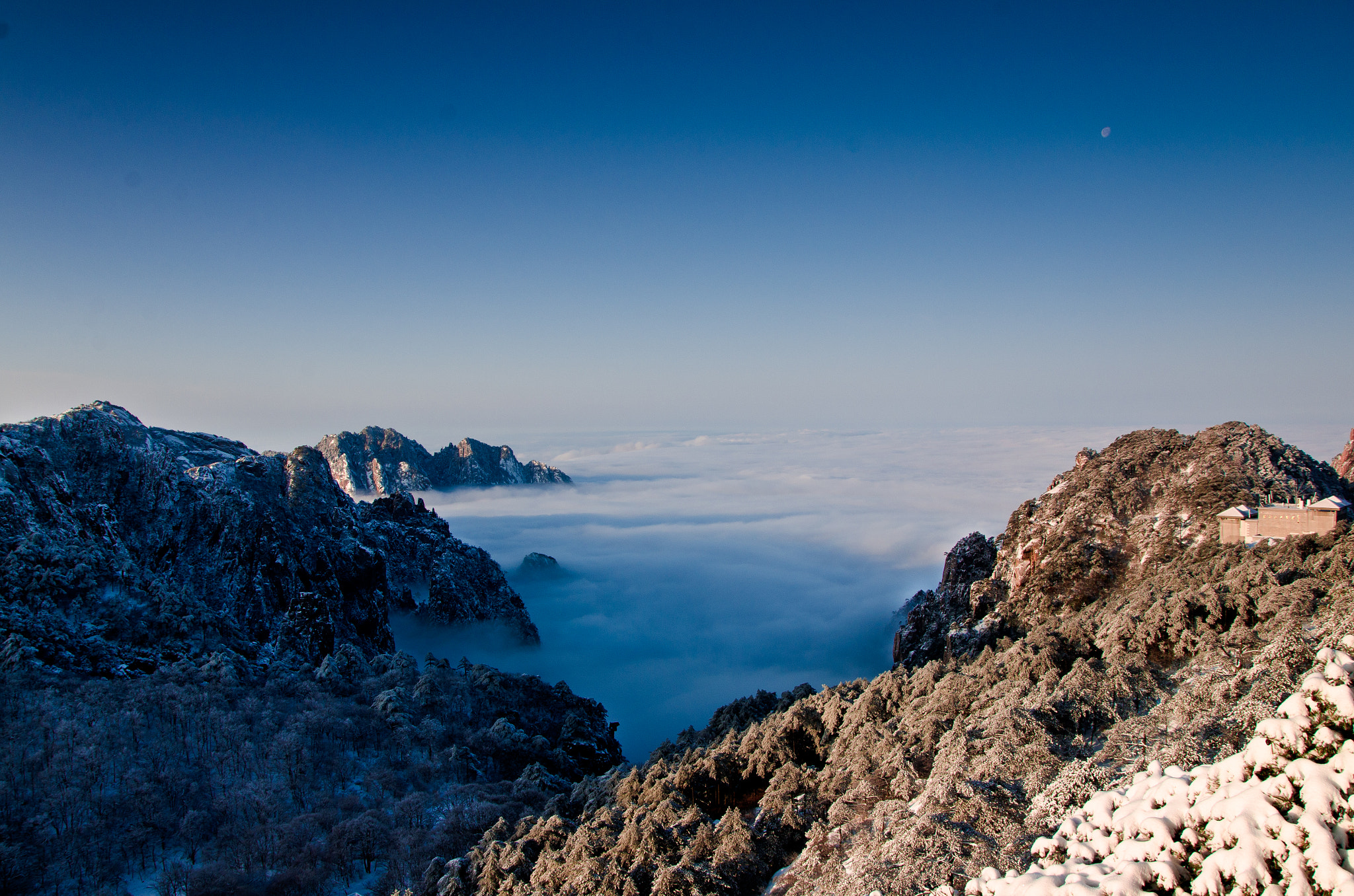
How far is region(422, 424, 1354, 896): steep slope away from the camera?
21828mm

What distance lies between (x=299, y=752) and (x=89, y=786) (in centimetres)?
1621

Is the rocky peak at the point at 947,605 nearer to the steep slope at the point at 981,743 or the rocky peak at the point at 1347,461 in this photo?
the steep slope at the point at 981,743

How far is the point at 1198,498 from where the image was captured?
5950 centimetres

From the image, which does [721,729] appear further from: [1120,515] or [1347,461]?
[1347,461]

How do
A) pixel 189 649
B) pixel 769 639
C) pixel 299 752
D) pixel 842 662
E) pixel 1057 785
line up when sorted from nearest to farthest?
pixel 1057 785
pixel 299 752
pixel 189 649
pixel 842 662
pixel 769 639

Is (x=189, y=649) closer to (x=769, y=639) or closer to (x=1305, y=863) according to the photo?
(x=1305, y=863)

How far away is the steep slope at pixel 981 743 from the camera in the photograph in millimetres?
21828

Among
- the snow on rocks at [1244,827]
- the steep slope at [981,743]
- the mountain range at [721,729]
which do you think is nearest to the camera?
the snow on rocks at [1244,827]

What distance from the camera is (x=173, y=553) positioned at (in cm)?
11644

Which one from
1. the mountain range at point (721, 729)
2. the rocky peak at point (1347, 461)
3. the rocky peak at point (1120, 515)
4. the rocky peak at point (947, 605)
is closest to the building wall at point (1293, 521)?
the mountain range at point (721, 729)

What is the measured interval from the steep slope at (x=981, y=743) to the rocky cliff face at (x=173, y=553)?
78687 millimetres

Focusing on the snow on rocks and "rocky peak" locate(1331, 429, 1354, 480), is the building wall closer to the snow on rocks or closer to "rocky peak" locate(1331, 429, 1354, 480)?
the snow on rocks

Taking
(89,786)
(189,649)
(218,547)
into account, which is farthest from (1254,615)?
(218,547)

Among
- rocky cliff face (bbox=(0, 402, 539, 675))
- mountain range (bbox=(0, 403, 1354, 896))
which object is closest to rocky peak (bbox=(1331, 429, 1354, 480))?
mountain range (bbox=(0, 403, 1354, 896))
